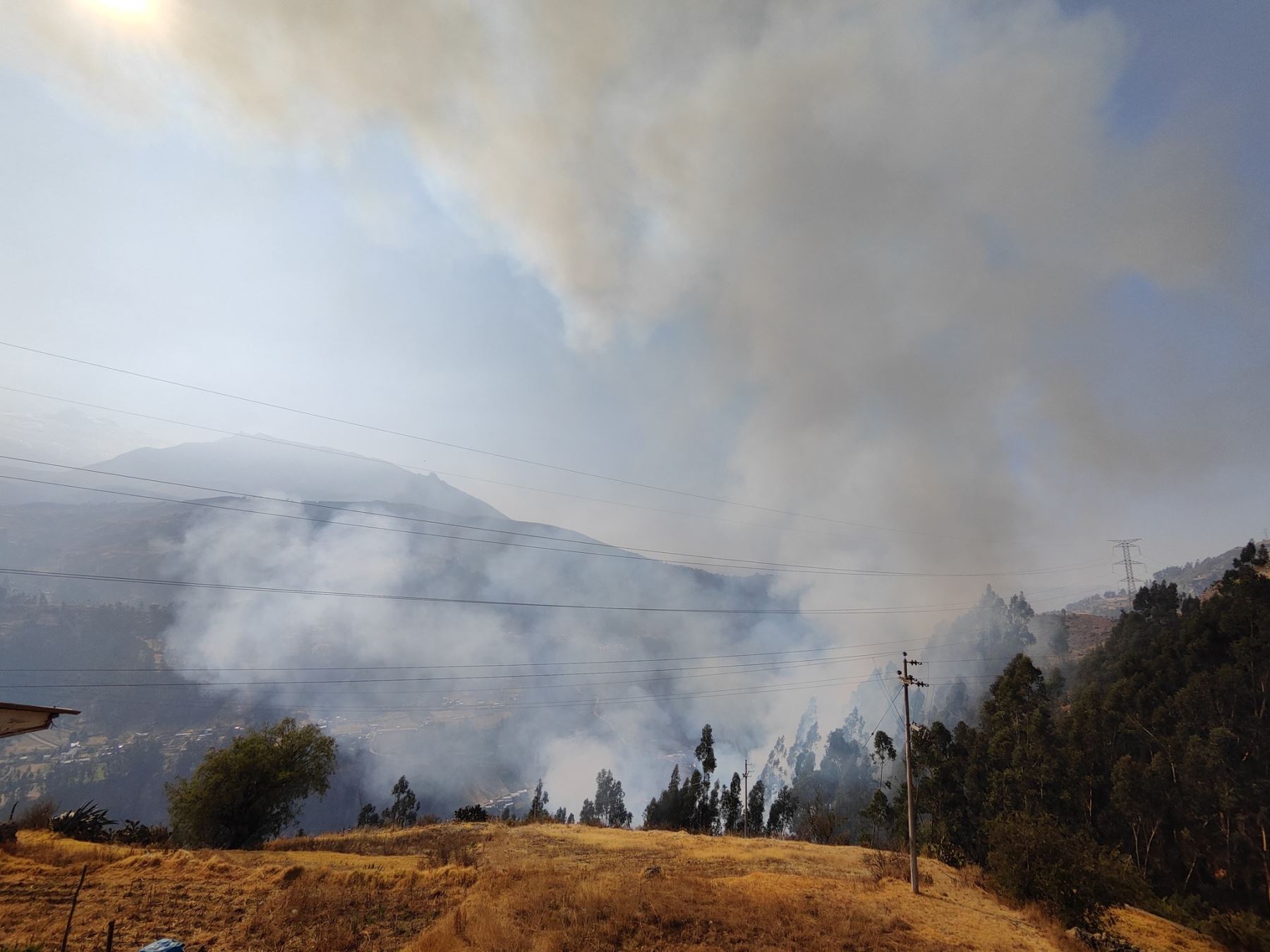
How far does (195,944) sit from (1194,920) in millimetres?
74925

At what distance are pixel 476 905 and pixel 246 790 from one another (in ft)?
119

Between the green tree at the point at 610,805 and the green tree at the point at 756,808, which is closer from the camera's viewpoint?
the green tree at the point at 756,808

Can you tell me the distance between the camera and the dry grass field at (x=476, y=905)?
1856 cm

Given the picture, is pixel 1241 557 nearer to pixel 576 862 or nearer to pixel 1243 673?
pixel 1243 673

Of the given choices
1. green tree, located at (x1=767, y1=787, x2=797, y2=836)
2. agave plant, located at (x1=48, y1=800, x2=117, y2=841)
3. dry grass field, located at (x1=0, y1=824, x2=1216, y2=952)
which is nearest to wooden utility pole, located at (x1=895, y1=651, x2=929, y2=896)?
dry grass field, located at (x1=0, y1=824, x2=1216, y2=952)

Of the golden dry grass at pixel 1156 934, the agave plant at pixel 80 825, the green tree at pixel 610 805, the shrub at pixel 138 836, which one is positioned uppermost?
the agave plant at pixel 80 825

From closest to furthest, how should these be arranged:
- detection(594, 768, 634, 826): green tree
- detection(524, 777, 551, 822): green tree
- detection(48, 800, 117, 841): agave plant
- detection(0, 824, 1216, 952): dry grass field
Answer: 1. detection(0, 824, 1216, 952): dry grass field
2. detection(48, 800, 117, 841): agave plant
3. detection(524, 777, 551, 822): green tree
4. detection(594, 768, 634, 826): green tree

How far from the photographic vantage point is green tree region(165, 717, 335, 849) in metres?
43.7

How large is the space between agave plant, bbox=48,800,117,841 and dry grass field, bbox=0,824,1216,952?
2.99 meters

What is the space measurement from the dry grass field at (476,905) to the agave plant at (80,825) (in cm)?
299

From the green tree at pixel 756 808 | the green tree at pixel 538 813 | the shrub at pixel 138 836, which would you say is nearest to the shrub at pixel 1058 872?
the shrub at pixel 138 836

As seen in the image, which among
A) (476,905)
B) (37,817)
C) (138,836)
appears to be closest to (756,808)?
(138,836)

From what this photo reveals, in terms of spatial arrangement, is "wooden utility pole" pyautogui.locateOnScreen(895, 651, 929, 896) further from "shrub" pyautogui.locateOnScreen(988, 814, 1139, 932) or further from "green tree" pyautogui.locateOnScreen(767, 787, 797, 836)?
"green tree" pyautogui.locateOnScreen(767, 787, 797, 836)

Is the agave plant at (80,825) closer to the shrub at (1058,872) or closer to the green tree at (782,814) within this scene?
the shrub at (1058,872)
